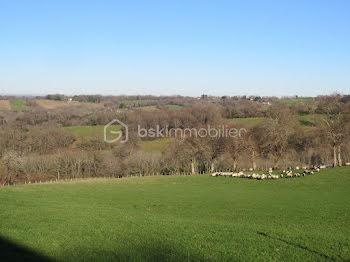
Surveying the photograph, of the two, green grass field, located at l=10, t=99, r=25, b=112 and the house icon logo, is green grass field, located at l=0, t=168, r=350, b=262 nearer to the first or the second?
the house icon logo

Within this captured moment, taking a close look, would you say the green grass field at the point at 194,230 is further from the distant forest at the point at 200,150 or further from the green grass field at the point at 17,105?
the green grass field at the point at 17,105

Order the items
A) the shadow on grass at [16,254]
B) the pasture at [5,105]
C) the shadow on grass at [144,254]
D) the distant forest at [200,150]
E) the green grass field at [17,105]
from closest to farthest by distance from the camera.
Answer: the shadow on grass at [16,254], the shadow on grass at [144,254], the distant forest at [200,150], the pasture at [5,105], the green grass field at [17,105]

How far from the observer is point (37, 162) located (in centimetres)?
7550

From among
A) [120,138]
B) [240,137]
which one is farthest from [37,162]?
[240,137]

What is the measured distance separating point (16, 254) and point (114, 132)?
10067 centimetres

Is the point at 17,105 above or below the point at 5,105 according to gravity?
above

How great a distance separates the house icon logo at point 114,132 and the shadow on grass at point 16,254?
274 feet

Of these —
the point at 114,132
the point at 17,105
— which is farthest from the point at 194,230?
the point at 17,105

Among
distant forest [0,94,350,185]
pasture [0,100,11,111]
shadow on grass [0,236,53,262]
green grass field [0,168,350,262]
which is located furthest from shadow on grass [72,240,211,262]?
pasture [0,100,11,111]

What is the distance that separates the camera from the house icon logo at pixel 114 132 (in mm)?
101750

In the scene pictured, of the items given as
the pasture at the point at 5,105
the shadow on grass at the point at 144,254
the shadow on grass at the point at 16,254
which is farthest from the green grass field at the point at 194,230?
the pasture at the point at 5,105

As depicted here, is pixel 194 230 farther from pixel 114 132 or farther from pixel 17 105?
pixel 17 105

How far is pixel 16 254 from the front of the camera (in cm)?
1277

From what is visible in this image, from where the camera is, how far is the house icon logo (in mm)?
101750
